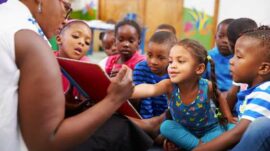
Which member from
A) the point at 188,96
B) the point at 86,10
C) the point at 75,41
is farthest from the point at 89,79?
the point at 86,10

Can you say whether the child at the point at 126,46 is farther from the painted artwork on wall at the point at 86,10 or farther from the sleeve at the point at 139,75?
the painted artwork on wall at the point at 86,10

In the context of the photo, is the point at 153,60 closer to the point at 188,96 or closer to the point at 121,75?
the point at 188,96

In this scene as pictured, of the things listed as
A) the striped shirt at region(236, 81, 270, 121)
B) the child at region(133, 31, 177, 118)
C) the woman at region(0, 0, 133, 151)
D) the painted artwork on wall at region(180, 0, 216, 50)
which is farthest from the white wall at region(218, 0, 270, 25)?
the woman at region(0, 0, 133, 151)

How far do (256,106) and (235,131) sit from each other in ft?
0.49

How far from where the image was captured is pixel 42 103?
29.0 inches

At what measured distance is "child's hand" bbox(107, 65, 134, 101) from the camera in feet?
2.75

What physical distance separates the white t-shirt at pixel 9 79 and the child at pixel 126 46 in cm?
135

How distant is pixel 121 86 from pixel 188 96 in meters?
0.71

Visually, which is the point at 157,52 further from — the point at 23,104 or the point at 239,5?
the point at 239,5

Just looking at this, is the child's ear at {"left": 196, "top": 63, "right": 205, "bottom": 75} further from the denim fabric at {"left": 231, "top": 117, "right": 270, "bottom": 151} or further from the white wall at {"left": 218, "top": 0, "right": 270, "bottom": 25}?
the white wall at {"left": 218, "top": 0, "right": 270, "bottom": 25}

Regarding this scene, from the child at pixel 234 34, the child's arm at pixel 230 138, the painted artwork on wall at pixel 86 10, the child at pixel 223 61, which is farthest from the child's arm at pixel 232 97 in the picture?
the painted artwork on wall at pixel 86 10

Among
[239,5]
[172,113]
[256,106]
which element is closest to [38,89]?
[256,106]

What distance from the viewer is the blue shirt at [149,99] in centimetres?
175

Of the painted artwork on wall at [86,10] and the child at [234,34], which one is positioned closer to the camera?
the child at [234,34]
